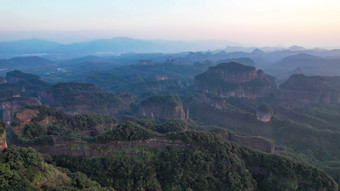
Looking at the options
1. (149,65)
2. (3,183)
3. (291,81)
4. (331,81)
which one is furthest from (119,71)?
(3,183)

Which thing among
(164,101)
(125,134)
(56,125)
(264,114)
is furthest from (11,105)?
(264,114)

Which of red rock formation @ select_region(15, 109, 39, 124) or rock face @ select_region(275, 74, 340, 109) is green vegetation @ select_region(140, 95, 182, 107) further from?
rock face @ select_region(275, 74, 340, 109)

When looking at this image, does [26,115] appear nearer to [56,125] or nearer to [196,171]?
[56,125]

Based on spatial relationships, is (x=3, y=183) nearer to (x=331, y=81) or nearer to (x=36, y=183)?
(x=36, y=183)

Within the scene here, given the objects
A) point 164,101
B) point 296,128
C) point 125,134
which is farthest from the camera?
point 164,101

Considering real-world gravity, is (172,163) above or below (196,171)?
above

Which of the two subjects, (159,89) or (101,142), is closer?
(101,142)

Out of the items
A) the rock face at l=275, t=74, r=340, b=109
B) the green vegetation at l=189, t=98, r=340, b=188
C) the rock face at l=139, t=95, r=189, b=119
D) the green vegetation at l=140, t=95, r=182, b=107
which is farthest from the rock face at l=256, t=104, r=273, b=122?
the green vegetation at l=140, t=95, r=182, b=107
